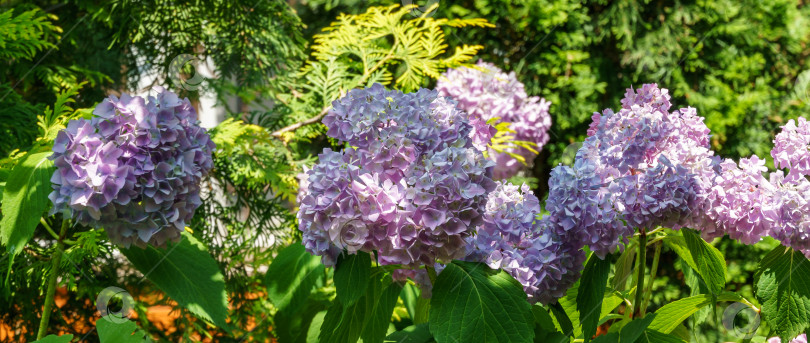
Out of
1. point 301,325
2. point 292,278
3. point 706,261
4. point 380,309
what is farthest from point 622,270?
point 301,325

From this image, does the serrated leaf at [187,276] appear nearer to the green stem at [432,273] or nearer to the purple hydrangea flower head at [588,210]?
the green stem at [432,273]

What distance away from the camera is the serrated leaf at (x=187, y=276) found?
110 cm

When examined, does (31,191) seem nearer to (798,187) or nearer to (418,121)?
(418,121)

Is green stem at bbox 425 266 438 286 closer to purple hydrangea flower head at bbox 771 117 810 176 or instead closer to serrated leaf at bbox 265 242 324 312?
serrated leaf at bbox 265 242 324 312

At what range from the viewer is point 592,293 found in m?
1.01

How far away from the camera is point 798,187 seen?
40.3 inches

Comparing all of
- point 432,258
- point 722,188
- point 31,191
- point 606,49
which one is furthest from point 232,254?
point 606,49

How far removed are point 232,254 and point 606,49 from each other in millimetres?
2015

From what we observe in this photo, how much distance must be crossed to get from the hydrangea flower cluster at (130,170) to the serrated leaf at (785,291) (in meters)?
0.83

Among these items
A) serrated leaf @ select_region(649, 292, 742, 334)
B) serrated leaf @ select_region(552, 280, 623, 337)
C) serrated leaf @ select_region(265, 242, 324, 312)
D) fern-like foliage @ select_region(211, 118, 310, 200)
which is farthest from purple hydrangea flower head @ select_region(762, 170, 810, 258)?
fern-like foliage @ select_region(211, 118, 310, 200)

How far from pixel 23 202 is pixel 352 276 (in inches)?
19.1

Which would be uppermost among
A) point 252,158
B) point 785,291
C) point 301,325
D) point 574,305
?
point 785,291

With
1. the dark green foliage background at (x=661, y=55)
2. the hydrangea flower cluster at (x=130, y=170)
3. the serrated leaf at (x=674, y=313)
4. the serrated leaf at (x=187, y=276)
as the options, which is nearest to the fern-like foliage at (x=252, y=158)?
the serrated leaf at (x=187, y=276)

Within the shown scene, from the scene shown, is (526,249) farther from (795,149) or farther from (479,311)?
(795,149)
